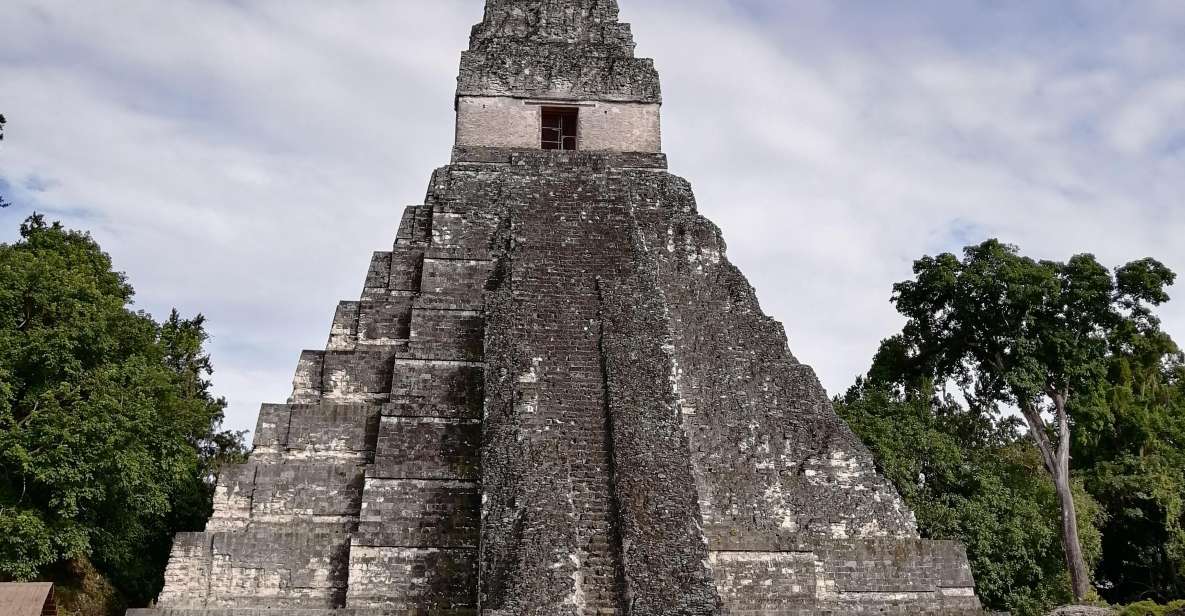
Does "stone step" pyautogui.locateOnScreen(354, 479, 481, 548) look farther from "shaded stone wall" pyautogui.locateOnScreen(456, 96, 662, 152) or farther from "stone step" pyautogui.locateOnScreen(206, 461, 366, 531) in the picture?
"shaded stone wall" pyautogui.locateOnScreen(456, 96, 662, 152)

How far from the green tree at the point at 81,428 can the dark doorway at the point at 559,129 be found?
687 centimetres

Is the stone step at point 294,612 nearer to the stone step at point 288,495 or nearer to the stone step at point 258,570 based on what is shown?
the stone step at point 258,570

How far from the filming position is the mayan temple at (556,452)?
7758mm

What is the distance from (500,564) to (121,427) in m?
8.02

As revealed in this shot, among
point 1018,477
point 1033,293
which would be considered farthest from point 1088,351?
point 1018,477

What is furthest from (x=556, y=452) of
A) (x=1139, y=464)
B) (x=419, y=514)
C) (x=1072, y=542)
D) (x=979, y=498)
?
(x=1139, y=464)

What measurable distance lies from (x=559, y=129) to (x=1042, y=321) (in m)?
12.4

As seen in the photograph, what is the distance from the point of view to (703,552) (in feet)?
24.6

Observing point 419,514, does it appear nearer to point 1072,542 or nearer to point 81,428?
point 81,428

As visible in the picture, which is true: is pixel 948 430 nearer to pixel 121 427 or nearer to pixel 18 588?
pixel 121 427

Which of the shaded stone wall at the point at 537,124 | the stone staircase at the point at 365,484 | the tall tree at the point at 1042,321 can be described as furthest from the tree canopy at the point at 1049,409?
the stone staircase at the point at 365,484

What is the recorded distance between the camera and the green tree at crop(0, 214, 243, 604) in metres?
12.5

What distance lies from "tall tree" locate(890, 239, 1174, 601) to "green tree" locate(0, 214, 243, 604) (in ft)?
52.0

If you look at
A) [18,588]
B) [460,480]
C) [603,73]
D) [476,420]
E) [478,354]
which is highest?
[603,73]
